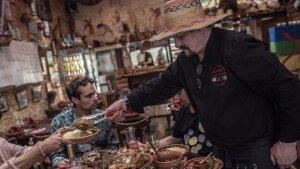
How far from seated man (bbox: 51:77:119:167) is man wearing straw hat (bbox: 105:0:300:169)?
1228 mm

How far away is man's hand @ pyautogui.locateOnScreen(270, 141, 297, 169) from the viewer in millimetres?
1811

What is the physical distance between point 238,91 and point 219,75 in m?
0.14

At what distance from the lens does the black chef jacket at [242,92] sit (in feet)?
5.61

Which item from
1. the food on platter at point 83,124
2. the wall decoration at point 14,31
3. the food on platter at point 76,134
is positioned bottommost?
the food on platter at point 76,134

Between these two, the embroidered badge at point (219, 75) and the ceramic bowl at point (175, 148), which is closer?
the embroidered badge at point (219, 75)

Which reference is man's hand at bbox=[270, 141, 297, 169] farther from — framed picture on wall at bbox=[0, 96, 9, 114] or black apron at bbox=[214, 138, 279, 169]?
framed picture on wall at bbox=[0, 96, 9, 114]

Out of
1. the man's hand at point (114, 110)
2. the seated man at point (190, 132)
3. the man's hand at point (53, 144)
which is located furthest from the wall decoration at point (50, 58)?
the man's hand at point (53, 144)

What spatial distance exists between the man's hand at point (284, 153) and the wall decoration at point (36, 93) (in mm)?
6336

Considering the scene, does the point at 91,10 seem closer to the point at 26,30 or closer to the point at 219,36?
the point at 26,30

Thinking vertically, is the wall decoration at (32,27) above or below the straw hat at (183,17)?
above

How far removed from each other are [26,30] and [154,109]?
12.9 ft

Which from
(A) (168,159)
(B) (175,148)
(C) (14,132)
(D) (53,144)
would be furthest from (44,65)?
(A) (168,159)

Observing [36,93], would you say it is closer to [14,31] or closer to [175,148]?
[14,31]

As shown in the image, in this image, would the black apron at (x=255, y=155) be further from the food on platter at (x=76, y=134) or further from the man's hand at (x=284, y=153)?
the food on platter at (x=76, y=134)
